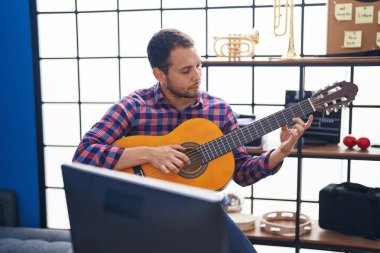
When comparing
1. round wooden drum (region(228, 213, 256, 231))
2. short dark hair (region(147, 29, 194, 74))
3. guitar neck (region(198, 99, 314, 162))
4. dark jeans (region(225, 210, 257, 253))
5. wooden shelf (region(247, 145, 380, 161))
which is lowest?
round wooden drum (region(228, 213, 256, 231))

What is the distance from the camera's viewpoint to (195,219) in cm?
59

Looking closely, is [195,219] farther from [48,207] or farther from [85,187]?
[48,207]

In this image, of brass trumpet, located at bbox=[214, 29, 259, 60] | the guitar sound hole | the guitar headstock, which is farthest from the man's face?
the guitar headstock

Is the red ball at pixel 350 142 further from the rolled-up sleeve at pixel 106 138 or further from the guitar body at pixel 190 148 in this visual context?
the rolled-up sleeve at pixel 106 138

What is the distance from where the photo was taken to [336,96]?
190cm

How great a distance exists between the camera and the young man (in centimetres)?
188

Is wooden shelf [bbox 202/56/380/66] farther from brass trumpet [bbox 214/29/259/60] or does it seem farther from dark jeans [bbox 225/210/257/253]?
dark jeans [bbox 225/210/257/253]

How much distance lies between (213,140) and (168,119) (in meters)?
0.26

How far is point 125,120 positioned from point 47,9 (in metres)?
1.53

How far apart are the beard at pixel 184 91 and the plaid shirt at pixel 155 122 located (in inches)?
2.7

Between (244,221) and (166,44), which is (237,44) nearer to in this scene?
(166,44)

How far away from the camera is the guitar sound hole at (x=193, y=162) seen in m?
1.93

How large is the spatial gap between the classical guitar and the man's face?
141mm

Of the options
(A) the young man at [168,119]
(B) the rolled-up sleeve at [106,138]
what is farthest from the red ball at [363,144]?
(B) the rolled-up sleeve at [106,138]
